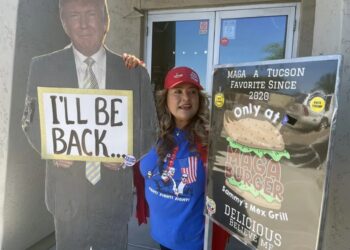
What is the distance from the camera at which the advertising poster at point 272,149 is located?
3.47 ft

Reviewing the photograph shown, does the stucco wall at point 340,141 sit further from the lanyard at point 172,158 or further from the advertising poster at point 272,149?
the lanyard at point 172,158

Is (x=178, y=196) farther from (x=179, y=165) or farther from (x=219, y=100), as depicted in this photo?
(x=219, y=100)

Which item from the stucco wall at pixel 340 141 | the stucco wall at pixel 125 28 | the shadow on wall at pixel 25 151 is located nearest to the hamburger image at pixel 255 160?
the stucco wall at pixel 340 141

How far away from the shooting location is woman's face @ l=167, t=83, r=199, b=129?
5.37ft

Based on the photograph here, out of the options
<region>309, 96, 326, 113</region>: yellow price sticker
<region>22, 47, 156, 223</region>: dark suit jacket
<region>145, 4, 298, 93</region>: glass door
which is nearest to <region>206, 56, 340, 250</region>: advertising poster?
<region>309, 96, 326, 113</region>: yellow price sticker

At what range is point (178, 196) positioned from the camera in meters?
1.62

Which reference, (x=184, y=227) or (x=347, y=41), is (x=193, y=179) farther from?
(x=347, y=41)

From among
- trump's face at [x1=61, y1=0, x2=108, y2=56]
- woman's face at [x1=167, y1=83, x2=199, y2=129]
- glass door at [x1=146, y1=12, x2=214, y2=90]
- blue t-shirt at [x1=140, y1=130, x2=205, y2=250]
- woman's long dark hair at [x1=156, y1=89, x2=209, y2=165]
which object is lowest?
blue t-shirt at [x1=140, y1=130, x2=205, y2=250]

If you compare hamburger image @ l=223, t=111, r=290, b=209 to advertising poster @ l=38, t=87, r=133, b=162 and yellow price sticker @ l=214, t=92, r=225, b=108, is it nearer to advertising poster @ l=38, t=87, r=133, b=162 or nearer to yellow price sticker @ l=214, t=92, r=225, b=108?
yellow price sticker @ l=214, t=92, r=225, b=108

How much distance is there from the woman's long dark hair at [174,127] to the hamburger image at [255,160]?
20 centimetres

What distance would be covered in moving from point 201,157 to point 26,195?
164 centimetres

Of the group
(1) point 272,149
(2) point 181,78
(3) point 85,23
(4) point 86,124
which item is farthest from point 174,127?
(3) point 85,23

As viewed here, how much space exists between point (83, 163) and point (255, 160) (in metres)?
0.95

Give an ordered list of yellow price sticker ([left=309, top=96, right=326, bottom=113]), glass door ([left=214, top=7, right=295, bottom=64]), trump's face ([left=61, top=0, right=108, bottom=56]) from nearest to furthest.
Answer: yellow price sticker ([left=309, top=96, right=326, bottom=113]) → trump's face ([left=61, top=0, right=108, bottom=56]) → glass door ([left=214, top=7, right=295, bottom=64])
